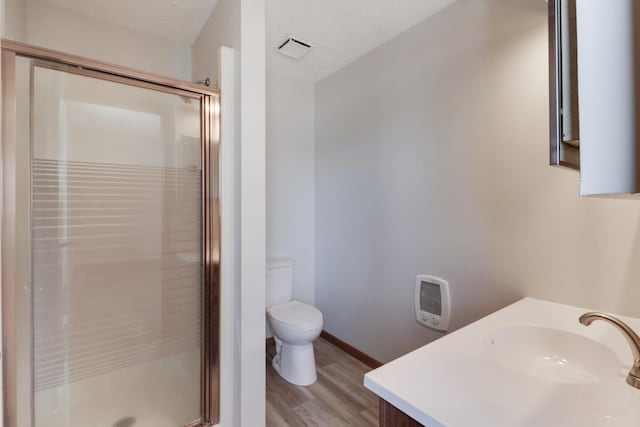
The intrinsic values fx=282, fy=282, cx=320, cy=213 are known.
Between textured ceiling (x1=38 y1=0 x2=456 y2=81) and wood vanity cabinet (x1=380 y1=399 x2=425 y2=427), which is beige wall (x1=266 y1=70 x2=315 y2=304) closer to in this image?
textured ceiling (x1=38 y1=0 x2=456 y2=81)

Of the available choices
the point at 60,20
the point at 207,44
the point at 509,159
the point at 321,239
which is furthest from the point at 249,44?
the point at 321,239

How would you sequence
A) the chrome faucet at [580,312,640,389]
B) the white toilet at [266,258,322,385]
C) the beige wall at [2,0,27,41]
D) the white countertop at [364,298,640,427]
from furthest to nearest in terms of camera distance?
the white toilet at [266,258,322,385]
the beige wall at [2,0,27,41]
the chrome faucet at [580,312,640,389]
the white countertop at [364,298,640,427]

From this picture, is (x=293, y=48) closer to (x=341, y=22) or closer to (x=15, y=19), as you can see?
(x=341, y=22)

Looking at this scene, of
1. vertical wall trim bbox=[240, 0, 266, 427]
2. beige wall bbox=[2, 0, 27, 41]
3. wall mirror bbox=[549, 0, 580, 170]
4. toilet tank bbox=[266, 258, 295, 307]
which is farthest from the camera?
toilet tank bbox=[266, 258, 295, 307]

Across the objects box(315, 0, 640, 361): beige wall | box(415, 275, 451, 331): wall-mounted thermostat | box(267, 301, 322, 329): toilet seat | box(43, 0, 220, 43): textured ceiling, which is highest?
box(43, 0, 220, 43): textured ceiling

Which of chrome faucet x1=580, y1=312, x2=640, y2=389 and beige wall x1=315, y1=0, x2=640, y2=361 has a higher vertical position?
beige wall x1=315, y1=0, x2=640, y2=361

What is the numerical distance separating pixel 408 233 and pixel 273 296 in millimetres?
1219

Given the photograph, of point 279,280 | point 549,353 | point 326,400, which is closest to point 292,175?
point 279,280

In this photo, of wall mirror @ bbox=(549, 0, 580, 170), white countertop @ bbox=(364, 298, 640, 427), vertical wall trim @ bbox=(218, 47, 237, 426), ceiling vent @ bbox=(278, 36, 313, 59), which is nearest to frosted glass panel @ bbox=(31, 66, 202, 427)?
vertical wall trim @ bbox=(218, 47, 237, 426)

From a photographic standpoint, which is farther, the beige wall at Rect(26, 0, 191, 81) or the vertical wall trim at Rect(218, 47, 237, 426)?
the beige wall at Rect(26, 0, 191, 81)

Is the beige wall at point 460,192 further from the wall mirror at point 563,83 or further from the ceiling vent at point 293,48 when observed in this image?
the wall mirror at point 563,83

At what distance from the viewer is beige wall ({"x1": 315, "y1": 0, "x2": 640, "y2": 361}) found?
4.16 feet

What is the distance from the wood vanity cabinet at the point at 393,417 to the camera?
651 millimetres

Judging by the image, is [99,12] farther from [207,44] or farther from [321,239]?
[321,239]
